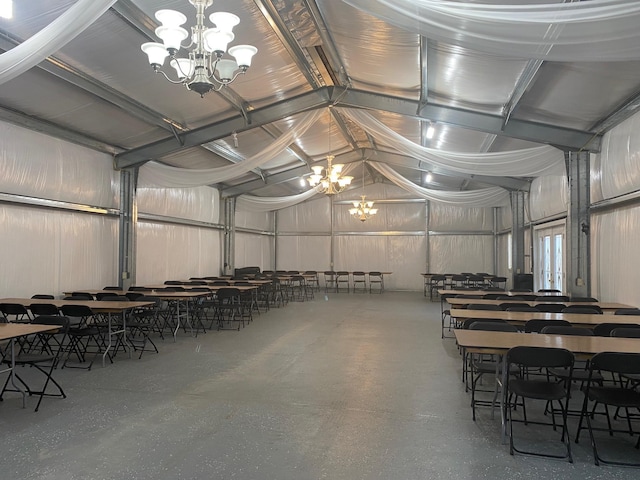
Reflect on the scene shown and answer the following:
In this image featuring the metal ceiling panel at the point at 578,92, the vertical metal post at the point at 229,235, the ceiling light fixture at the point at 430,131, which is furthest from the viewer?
the vertical metal post at the point at 229,235

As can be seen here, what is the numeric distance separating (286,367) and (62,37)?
417 centimetres

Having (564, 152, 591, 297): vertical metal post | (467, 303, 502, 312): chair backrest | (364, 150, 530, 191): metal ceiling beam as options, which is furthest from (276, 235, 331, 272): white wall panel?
(467, 303, 502, 312): chair backrest

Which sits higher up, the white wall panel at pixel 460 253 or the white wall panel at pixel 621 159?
the white wall panel at pixel 621 159

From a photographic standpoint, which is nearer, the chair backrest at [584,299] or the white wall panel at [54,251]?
the chair backrest at [584,299]

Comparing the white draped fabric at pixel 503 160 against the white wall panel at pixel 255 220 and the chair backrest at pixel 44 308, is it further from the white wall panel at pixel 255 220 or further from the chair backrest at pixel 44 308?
the white wall panel at pixel 255 220

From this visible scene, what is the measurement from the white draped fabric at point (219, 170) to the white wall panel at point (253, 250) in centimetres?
615

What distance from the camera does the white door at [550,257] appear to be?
9.78 metres

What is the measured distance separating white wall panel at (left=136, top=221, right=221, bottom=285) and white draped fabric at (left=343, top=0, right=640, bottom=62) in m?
8.48

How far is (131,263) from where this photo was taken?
9.60 metres

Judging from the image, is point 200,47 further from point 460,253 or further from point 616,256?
point 460,253

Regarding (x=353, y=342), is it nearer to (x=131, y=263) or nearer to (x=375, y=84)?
(x=375, y=84)

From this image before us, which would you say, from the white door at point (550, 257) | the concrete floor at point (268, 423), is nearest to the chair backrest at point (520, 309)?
the concrete floor at point (268, 423)

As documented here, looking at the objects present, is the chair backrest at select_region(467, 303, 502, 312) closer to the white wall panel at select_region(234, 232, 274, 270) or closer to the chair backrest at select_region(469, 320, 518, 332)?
the chair backrest at select_region(469, 320, 518, 332)

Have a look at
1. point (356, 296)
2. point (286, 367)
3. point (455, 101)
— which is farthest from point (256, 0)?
point (356, 296)
